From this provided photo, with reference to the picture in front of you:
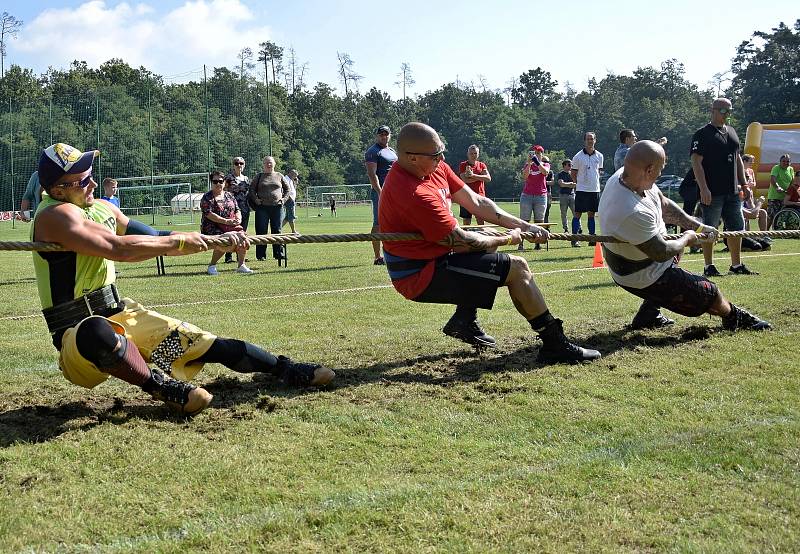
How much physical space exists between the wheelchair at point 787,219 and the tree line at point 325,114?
27076 mm

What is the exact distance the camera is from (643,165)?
21.4 feet

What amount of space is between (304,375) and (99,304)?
1405 mm

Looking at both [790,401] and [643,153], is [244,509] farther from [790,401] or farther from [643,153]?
[643,153]

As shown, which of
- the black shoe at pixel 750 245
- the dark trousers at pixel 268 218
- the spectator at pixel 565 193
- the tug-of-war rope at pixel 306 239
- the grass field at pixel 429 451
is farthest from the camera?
the spectator at pixel 565 193

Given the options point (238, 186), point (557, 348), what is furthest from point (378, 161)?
point (557, 348)

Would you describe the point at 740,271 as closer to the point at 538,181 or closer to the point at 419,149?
the point at 538,181

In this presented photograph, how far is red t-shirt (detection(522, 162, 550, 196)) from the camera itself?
16.6 metres

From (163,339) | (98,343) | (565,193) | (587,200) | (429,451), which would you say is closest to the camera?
(429,451)

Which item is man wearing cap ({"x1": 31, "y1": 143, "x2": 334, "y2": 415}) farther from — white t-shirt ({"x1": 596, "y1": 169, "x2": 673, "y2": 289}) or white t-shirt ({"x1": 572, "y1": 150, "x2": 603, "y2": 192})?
white t-shirt ({"x1": 572, "y1": 150, "x2": 603, "y2": 192})

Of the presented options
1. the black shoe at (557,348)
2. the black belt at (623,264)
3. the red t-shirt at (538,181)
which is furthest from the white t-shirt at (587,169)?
the black shoe at (557,348)

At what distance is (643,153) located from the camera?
258 inches

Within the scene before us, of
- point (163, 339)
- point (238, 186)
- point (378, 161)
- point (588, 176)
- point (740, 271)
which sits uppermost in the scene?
point (378, 161)

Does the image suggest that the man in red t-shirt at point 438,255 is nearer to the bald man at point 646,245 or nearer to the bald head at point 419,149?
the bald head at point 419,149

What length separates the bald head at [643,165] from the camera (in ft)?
21.5
